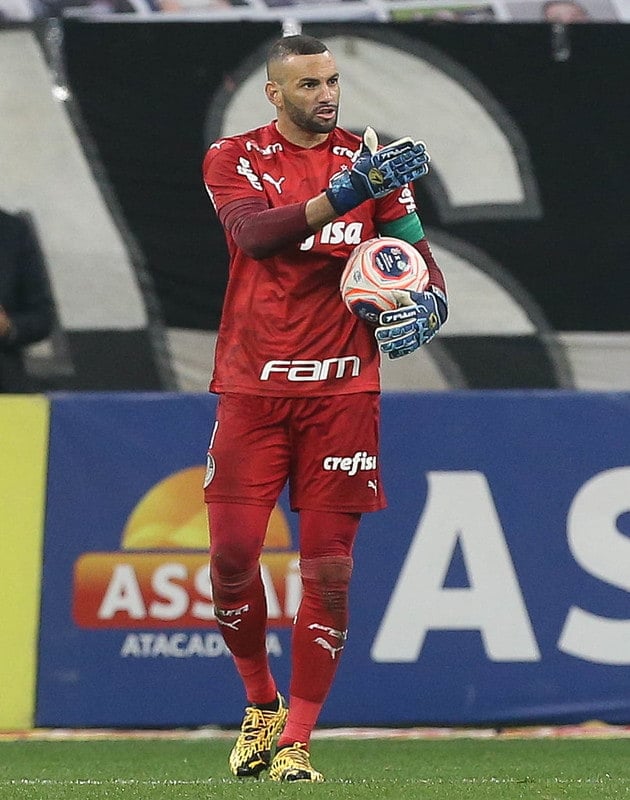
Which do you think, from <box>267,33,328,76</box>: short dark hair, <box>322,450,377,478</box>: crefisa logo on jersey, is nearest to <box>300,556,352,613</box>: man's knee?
<box>322,450,377,478</box>: crefisa logo on jersey

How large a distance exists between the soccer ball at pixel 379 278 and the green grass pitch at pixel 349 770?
1393 millimetres

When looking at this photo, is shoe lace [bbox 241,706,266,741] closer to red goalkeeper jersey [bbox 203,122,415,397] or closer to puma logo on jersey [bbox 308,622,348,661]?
puma logo on jersey [bbox 308,622,348,661]

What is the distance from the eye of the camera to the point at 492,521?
22.1 feet

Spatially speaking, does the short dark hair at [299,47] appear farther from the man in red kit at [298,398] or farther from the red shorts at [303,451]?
the red shorts at [303,451]

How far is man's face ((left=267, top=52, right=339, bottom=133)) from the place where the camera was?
202 inches

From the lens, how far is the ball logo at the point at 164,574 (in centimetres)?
668

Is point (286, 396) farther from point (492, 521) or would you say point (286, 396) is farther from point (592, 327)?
point (592, 327)

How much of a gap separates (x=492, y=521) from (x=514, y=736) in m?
0.86

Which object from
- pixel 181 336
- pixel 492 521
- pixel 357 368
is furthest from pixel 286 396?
pixel 181 336

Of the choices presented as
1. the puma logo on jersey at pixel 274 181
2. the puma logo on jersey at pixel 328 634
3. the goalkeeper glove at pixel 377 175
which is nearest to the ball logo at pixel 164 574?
the puma logo on jersey at pixel 328 634

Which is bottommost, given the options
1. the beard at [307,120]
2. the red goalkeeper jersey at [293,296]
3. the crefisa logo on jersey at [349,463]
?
the crefisa logo on jersey at [349,463]

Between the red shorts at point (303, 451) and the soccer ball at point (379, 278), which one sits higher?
the soccer ball at point (379, 278)

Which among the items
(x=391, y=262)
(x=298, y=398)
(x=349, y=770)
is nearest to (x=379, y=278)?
(x=391, y=262)

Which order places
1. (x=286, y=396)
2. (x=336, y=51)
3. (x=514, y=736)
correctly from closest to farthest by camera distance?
(x=286, y=396) → (x=514, y=736) → (x=336, y=51)
